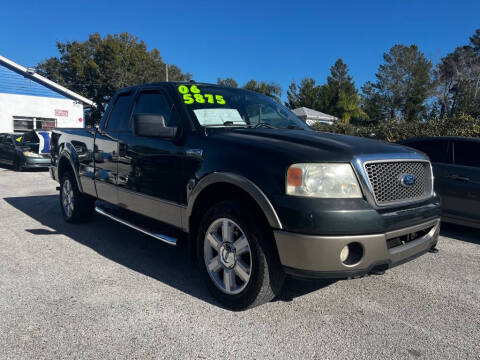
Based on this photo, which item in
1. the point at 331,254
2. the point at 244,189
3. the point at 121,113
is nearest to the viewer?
the point at 331,254

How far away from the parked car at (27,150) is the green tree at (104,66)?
26495 millimetres

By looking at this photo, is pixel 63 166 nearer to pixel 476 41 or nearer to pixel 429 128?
pixel 429 128

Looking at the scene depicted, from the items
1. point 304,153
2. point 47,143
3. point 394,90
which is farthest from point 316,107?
A: point 304,153

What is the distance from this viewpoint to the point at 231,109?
3.95 metres

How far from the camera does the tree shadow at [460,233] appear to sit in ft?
17.8

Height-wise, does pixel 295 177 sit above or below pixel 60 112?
below

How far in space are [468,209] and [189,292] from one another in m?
4.10

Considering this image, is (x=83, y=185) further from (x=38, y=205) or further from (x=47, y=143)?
(x=47, y=143)

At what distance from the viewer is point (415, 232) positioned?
2951 mm

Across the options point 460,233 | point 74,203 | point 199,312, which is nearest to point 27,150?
point 74,203

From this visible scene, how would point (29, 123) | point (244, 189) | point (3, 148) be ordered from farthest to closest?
point (29, 123) → point (3, 148) → point (244, 189)

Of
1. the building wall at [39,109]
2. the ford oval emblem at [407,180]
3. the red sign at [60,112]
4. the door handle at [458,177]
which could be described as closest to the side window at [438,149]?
the door handle at [458,177]

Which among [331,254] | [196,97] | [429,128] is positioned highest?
[429,128]

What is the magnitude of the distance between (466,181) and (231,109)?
3581 mm
